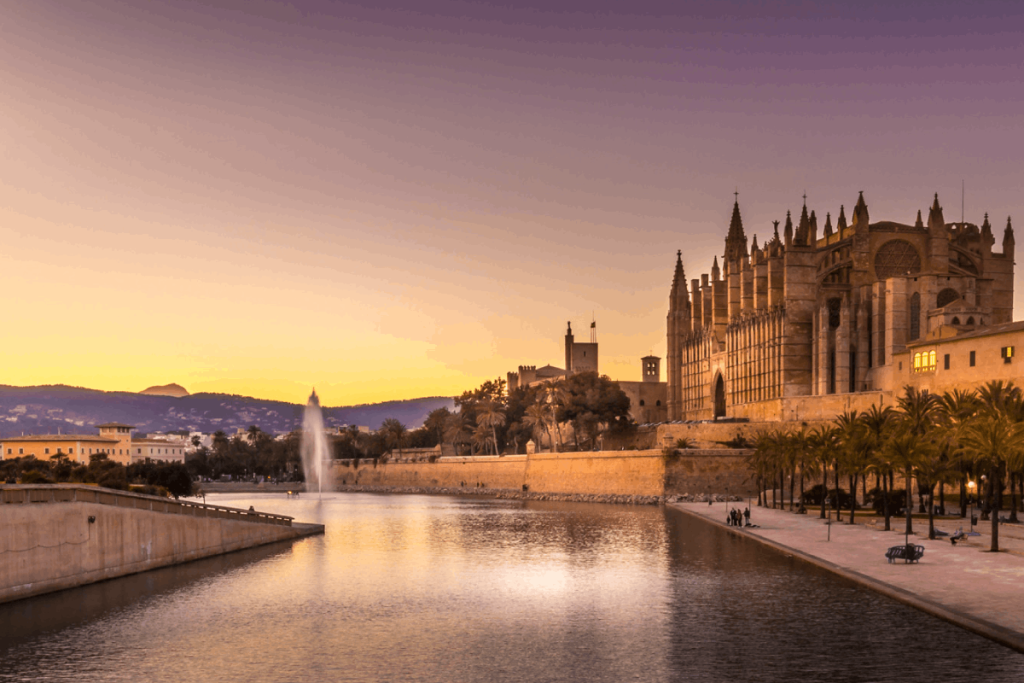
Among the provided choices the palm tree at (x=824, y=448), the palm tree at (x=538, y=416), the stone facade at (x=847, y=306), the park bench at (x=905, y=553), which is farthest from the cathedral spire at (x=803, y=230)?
the park bench at (x=905, y=553)

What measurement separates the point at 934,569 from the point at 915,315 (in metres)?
56.1

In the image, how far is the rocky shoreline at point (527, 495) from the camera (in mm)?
75062

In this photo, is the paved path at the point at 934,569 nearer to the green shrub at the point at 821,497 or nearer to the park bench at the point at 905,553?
the park bench at the point at 905,553

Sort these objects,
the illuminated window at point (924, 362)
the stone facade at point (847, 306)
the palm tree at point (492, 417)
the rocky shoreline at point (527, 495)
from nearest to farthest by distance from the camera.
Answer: the illuminated window at point (924, 362) → the rocky shoreline at point (527, 495) → the stone facade at point (847, 306) → the palm tree at point (492, 417)

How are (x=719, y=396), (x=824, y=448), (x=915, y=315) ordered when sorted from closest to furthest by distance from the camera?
1. (x=824, y=448)
2. (x=915, y=315)
3. (x=719, y=396)

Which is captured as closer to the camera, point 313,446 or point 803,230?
point 803,230

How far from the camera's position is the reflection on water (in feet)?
58.9

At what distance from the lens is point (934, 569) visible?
28641 mm

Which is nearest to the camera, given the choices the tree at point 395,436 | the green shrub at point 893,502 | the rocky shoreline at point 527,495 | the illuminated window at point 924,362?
the green shrub at point 893,502

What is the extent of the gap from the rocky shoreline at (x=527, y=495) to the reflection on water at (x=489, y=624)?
37.5 m

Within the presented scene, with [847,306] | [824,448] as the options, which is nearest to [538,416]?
[847,306]

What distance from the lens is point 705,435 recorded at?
84188 millimetres

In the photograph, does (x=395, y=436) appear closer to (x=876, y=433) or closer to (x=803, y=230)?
(x=803, y=230)

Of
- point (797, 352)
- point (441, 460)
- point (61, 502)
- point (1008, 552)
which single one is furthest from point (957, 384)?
point (441, 460)
